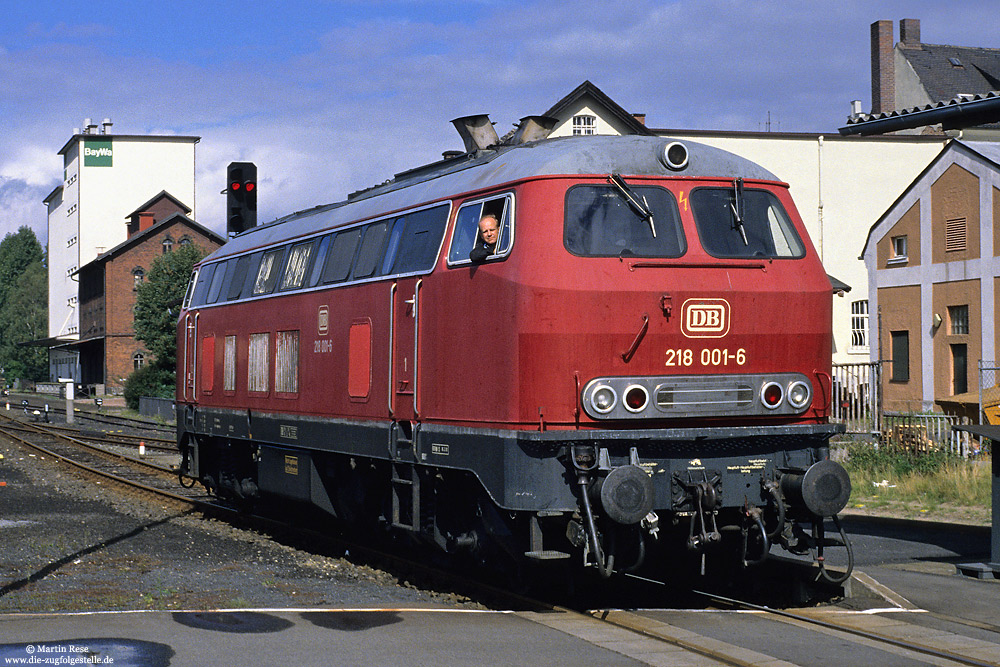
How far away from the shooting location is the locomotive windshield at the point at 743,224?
31.3ft

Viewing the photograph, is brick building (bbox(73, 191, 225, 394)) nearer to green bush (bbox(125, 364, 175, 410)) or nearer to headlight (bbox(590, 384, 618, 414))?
green bush (bbox(125, 364, 175, 410))

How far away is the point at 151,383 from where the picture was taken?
1975 inches

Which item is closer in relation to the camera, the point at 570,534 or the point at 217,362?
the point at 570,534

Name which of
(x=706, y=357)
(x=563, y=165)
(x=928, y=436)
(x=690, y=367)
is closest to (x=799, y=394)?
(x=706, y=357)

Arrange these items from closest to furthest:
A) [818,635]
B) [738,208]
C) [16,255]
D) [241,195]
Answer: [818,635] < [738,208] < [241,195] < [16,255]

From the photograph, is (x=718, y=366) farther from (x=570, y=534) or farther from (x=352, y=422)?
(x=352, y=422)

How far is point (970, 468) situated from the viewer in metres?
18.8

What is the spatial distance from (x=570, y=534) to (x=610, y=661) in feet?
4.97

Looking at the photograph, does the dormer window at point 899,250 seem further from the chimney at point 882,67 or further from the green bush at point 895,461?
the chimney at point 882,67

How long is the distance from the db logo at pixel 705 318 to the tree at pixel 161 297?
45451mm

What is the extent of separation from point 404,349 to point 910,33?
49.5 metres

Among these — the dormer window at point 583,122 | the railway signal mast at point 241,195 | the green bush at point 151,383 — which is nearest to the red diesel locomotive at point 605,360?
the railway signal mast at point 241,195

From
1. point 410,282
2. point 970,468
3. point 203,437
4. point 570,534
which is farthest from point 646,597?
point 970,468

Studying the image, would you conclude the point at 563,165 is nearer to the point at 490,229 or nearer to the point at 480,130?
the point at 490,229
